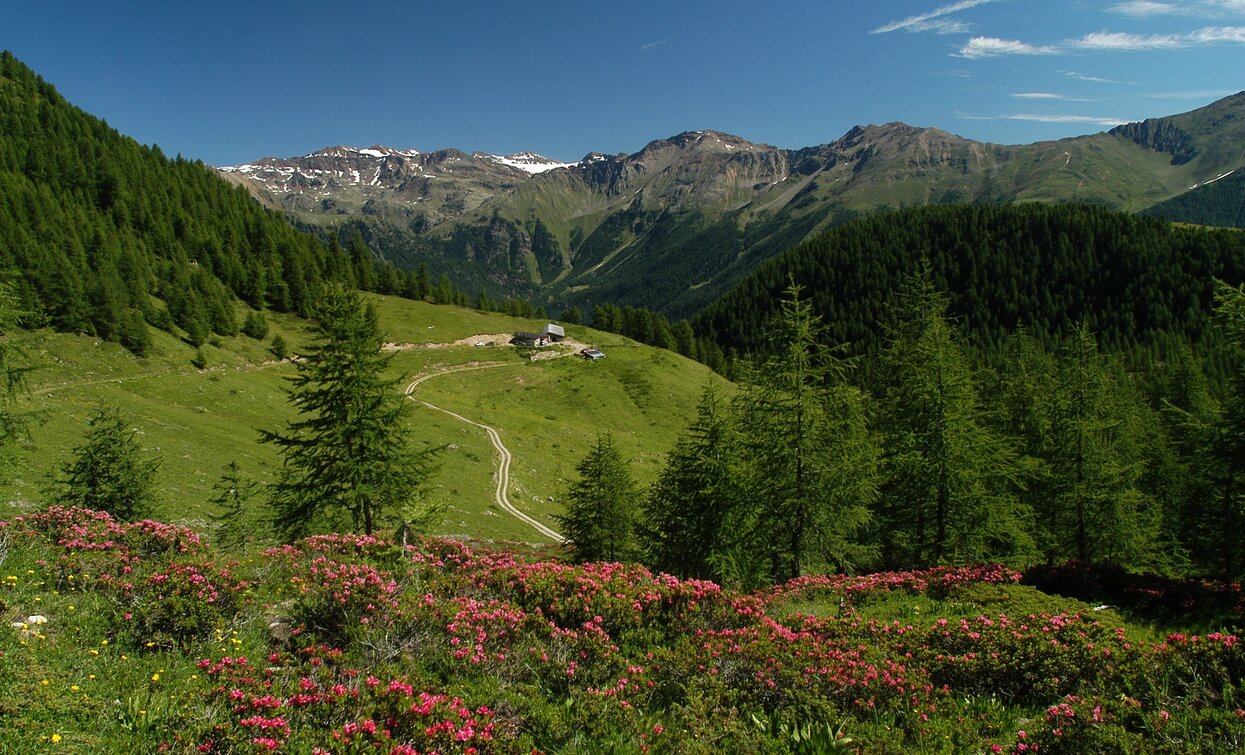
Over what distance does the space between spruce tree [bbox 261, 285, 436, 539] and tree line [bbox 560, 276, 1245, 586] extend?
11.2m

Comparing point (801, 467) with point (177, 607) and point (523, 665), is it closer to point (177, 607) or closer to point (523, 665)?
point (523, 665)

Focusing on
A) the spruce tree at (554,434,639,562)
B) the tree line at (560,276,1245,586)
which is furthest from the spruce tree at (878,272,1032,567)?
the spruce tree at (554,434,639,562)

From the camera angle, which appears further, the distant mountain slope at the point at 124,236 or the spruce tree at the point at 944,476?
the distant mountain slope at the point at 124,236

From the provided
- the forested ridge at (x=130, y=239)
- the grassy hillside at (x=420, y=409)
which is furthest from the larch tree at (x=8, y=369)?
the forested ridge at (x=130, y=239)

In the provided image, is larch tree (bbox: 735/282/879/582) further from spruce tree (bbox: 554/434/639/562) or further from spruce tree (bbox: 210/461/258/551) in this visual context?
spruce tree (bbox: 210/461/258/551)

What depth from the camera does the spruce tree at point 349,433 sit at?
2122 cm

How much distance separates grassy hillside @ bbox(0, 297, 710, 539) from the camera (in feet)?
111

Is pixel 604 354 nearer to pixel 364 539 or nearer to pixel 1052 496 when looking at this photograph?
pixel 1052 496

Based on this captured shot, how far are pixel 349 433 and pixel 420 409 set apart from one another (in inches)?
1638

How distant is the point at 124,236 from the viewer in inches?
3489

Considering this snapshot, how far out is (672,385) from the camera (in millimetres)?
93625

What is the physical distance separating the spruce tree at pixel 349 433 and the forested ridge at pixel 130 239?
28636mm

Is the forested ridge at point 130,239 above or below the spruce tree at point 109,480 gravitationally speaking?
above

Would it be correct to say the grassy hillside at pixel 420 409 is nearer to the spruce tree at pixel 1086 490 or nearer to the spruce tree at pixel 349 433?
the spruce tree at pixel 349 433
